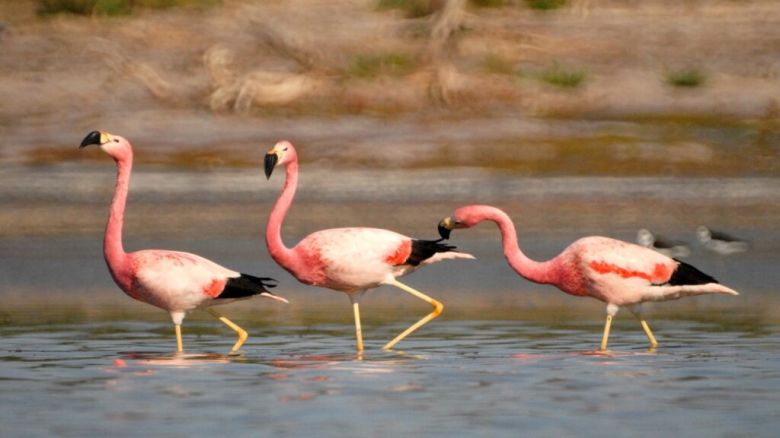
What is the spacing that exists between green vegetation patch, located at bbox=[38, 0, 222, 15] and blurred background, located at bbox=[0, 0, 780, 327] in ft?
0.11

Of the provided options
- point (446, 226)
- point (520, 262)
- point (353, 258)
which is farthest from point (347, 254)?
point (520, 262)

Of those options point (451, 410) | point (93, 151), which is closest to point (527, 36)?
point (93, 151)

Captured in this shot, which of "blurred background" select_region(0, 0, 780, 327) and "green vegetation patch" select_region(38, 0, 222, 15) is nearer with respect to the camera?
"blurred background" select_region(0, 0, 780, 327)

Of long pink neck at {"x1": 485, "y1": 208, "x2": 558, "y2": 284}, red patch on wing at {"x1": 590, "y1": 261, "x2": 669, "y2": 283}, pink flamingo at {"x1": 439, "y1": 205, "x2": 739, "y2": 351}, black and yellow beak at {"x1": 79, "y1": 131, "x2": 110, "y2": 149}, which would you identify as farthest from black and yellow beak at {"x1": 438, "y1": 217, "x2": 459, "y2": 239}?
black and yellow beak at {"x1": 79, "y1": 131, "x2": 110, "y2": 149}

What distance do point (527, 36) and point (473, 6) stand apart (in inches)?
48.8

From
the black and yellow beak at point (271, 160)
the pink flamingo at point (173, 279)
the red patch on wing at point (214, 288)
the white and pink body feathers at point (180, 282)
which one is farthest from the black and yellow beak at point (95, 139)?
the red patch on wing at point (214, 288)

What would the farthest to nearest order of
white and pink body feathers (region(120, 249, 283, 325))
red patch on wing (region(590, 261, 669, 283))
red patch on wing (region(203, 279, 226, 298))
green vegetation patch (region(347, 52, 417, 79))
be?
green vegetation patch (region(347, 52, 417, 79)), red patch on wing (region(590, 261, 669, 283)), red patch on wing (region(203, 279, 226, 298)), white and pink body feathers (region(120, 249, 283, 325))

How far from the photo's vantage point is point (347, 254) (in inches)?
465

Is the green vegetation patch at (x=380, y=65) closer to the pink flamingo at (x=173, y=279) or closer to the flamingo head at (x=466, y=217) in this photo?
the flamingo head at (x=466, y=217)

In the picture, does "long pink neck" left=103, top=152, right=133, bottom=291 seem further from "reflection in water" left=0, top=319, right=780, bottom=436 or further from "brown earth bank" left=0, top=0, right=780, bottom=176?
"brown earth bank" left=0, top=0, right=780, bottom=176

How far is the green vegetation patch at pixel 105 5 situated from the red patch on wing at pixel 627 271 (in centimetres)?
1689

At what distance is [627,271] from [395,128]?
38.7 feet

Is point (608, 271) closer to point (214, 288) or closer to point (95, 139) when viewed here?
point (214, 288)

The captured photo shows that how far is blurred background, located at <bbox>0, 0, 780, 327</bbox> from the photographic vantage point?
60.8 ft
